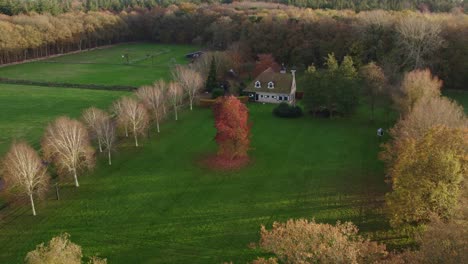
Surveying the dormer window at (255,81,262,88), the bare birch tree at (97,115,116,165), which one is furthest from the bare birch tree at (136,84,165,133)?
the dormer window at (255,81,262,88)

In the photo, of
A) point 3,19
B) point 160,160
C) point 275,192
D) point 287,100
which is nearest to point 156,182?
point 160,160

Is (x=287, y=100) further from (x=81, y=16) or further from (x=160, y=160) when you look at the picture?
(x=81, y=16)

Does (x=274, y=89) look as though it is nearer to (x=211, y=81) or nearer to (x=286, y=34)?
(x=211, y=81)

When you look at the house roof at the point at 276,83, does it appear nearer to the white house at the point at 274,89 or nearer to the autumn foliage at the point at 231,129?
the white house at the point at 274,89

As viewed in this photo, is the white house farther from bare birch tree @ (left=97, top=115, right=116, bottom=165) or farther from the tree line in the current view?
bare birch tree @ (left=97, top=115, right=116, bottom=165)

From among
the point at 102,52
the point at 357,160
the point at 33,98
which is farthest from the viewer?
the point at 102,52

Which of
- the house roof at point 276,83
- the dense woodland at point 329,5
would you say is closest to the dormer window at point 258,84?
the house roof at point 276,83

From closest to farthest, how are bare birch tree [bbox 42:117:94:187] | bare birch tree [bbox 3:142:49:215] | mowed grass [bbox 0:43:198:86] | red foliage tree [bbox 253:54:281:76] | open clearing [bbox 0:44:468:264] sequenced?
1. open clearing [bbox 0:44:468:264]
2. bare birch tree [bbox 3:142:49:215]
3. bare birch tree [bbox 42:117:94:187]
4. red foliage tree [bbox 253:54:281:76]
5. mowed grass [bbox 0:43:198:86]
